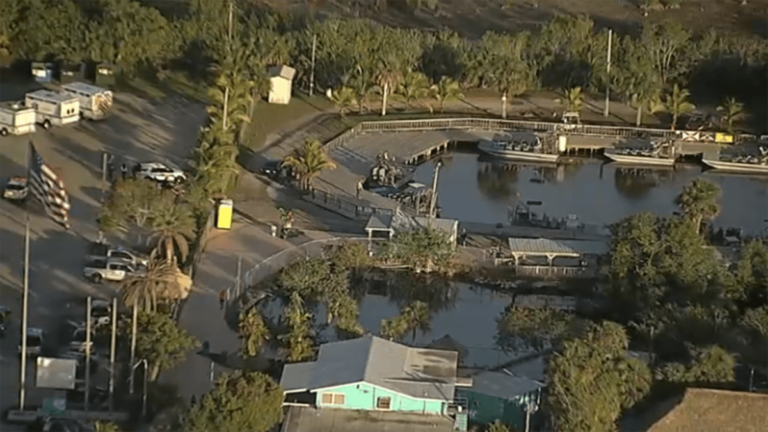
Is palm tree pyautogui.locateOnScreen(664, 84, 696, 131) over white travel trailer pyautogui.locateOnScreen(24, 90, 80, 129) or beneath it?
over

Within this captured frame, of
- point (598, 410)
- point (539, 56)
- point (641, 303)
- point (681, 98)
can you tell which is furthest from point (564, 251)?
point (539, 56)

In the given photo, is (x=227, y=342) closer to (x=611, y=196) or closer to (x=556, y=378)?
(x=556, y=378)

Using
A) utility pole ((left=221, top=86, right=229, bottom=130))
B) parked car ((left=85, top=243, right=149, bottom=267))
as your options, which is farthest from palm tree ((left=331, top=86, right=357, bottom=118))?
parked car ((left=85, top=243, right=149, bottom=267))

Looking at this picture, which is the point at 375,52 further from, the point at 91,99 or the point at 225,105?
the point at 91,99

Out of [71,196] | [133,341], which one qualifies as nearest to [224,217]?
[71,196]

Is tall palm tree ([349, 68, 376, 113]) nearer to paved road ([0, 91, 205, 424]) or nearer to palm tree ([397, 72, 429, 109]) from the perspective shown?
palm tree ([397, 72, 429, 109])

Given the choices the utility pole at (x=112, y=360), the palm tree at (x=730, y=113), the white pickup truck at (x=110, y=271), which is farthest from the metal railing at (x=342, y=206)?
the palm tree at (x=730, y=113)

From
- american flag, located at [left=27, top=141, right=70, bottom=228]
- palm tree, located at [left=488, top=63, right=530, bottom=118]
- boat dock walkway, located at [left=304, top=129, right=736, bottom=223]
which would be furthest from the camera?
palm tree, located at [left=488, top=63, right=530, bottom=118]

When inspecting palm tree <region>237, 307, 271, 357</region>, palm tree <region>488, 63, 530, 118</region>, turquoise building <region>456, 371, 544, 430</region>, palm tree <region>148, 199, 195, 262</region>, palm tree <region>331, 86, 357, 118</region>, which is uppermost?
palm tree <region>488, 63, 530, 118</region>
